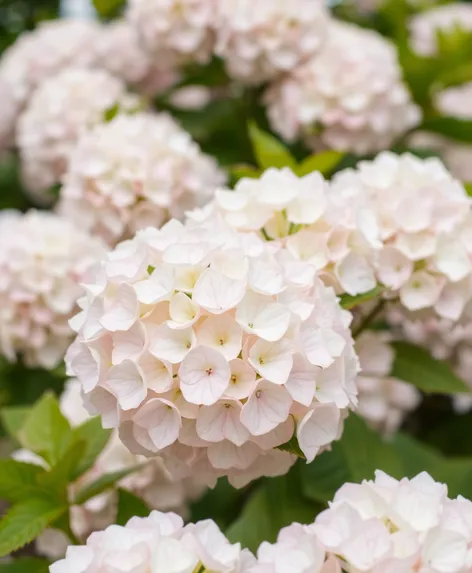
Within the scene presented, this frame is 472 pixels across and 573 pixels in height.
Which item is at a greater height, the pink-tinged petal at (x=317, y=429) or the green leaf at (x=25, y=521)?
the pink-tinged petal at (x=317, y=429)

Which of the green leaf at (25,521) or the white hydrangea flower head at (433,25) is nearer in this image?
the green leaf at (25,521)

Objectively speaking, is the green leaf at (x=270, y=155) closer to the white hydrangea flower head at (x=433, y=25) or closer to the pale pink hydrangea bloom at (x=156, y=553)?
the pale pink hydrangea bloom at (x=156, y=553)

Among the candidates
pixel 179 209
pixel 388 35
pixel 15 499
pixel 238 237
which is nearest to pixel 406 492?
pixel 238 237

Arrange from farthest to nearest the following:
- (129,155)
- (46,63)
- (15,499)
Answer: (46,63), (129,155), (15,499)

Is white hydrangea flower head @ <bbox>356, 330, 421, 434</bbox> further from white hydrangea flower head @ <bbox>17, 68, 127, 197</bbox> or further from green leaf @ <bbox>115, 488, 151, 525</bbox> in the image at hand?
white hydrangea flower head @ <bbox>17, 68, 127, 197</bbox>

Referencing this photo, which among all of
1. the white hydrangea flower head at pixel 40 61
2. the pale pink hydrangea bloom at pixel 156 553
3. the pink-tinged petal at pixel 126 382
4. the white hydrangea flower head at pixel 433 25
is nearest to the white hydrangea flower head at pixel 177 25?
the white hydrangea flower head at pixel 40 61

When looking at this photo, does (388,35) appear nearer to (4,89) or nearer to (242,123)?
(242,123)

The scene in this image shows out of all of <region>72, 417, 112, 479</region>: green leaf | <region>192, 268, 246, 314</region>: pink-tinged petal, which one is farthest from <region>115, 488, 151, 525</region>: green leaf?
<region>192, 268, 246, 314</region>: pink-tinged petal

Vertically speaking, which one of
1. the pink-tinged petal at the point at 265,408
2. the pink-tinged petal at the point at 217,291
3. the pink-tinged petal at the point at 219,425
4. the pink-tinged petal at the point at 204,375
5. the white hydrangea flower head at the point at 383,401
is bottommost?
the white hydrangea flower head at the point at 383,401
